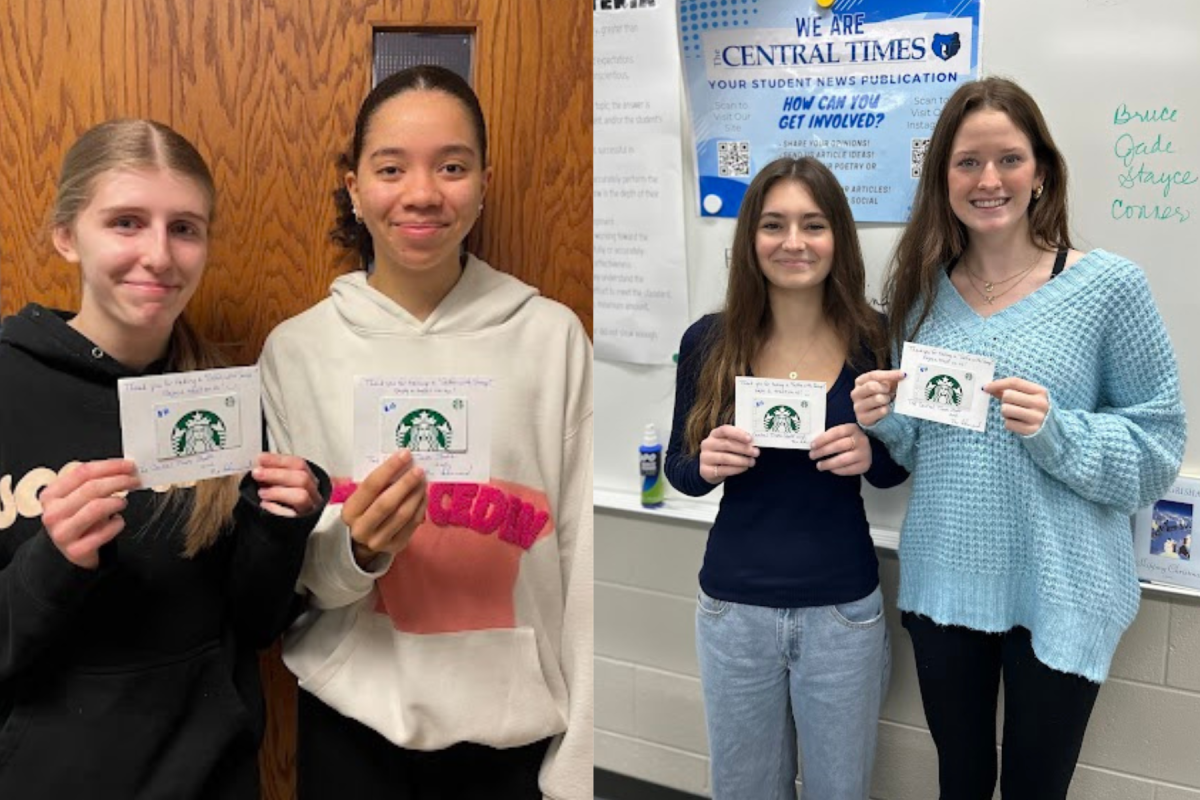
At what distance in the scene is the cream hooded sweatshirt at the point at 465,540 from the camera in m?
1.41

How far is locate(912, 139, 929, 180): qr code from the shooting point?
1.85 metres

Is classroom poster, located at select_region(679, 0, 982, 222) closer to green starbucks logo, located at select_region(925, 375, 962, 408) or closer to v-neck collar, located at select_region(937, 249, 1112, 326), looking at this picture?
v-neck collar, located at select_region(937, 249, 1112, 326)

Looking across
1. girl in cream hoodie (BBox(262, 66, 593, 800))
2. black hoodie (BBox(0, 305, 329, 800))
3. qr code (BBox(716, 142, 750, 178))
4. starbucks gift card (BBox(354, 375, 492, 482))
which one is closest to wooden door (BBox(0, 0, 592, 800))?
girl in cream hoodie (BBox(262, 66, 593, 800))

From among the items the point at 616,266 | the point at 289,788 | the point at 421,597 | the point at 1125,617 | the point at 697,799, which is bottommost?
the point at 697,799

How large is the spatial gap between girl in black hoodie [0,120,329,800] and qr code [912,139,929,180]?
122cm

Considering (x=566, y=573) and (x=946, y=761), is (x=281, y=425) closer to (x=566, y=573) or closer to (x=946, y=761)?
(x=566, y=573)

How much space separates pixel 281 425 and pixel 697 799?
1.52 m

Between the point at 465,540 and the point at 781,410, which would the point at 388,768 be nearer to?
the point at 465,540

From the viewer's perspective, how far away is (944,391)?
1557 millimetres

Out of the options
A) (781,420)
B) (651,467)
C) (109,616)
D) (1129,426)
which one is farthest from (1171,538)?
(109,616)

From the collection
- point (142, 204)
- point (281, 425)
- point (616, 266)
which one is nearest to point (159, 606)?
point (281, 425)

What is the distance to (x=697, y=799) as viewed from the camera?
2.41 meters

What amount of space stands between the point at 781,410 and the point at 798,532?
0.26 m

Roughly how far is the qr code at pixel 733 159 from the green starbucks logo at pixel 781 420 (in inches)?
23.2
